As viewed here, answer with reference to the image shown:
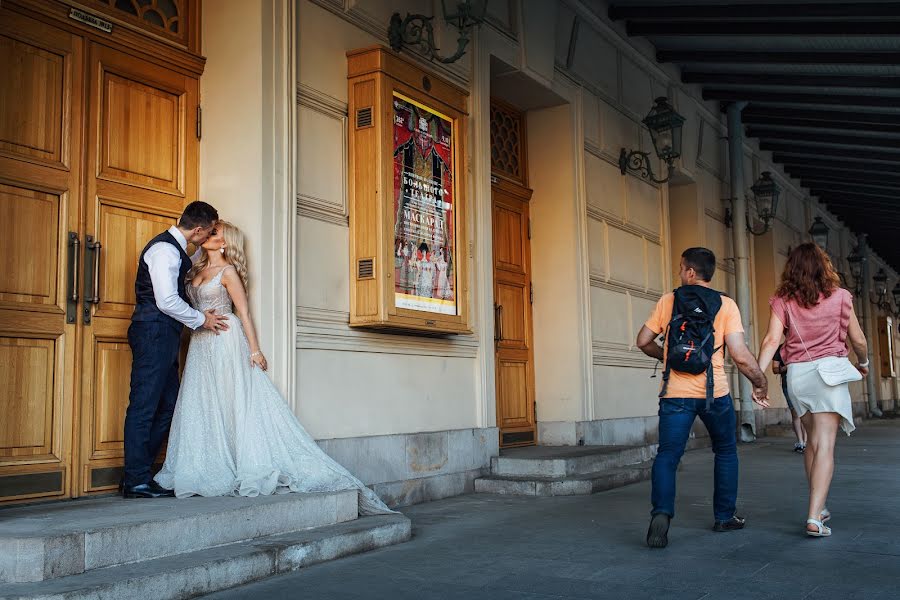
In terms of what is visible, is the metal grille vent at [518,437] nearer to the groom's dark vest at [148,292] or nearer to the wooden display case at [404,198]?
the wooden display case at [404,198]

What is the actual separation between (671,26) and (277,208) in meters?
7.07

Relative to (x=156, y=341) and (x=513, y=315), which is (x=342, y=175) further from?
(x=513, y=315)

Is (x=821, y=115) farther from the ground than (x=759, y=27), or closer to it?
closer to it

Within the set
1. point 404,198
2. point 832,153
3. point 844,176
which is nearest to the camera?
point 404,198

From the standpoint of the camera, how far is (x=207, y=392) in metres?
→ 5.17

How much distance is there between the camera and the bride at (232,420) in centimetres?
499

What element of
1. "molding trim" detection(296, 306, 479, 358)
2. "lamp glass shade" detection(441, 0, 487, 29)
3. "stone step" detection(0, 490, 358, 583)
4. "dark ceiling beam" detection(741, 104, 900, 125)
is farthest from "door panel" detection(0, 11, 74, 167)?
"dark ceiling beam" detection(741, 104, 900, 125)

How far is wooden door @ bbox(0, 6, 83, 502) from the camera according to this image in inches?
184

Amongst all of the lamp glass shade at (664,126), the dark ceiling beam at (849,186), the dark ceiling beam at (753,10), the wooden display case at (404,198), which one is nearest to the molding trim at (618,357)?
the lamp glass shade at (664,126)

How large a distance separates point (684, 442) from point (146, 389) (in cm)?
300

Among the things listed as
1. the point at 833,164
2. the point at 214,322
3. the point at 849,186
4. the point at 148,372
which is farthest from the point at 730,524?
the point at 849,186

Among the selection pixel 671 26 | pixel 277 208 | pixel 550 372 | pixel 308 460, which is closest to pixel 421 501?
pixel 308 460

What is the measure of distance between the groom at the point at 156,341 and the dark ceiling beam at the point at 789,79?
9708mm

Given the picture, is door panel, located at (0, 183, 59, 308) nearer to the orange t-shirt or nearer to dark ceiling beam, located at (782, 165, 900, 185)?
the orange t-shirt
